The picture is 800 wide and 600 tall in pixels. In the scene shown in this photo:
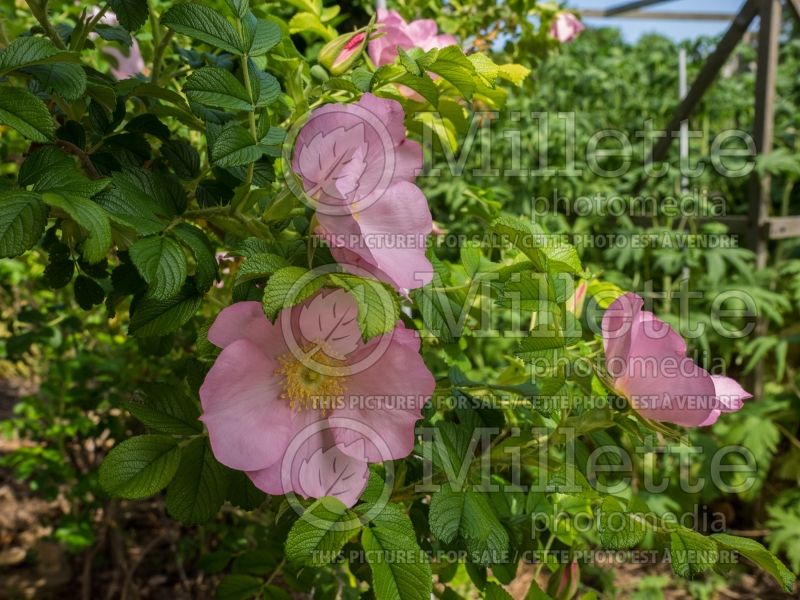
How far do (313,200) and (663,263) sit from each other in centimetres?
231

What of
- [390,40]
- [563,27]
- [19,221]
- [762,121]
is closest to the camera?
[19,221]

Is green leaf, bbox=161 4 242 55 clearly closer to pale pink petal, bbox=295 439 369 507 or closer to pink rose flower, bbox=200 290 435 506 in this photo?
pink rose flower, bbox=200 290 435 506

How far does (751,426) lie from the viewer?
2490mm

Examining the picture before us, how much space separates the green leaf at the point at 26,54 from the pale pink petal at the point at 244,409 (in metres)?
0.24

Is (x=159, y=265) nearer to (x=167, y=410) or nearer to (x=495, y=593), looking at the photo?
(x=167, y=410)

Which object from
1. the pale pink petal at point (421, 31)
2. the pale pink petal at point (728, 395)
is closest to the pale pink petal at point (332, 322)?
the pale pink petal at point (728, 395)

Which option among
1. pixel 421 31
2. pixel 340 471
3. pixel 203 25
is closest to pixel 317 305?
pixel 340 471

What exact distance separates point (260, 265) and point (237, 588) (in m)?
0.49

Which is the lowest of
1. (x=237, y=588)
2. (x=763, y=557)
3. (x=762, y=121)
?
(x=237, y=588)

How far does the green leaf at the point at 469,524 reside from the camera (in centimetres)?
58

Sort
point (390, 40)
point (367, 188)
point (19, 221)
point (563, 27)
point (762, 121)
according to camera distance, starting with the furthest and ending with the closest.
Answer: point (762, 121) → point (563, 27) → point (390, 40) → point (367, 188) → point (19, 221)

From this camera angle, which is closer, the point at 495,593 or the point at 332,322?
the point at 332,322

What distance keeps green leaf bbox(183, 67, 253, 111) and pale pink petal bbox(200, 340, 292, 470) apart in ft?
0.61

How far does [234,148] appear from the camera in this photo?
53 centimetres
